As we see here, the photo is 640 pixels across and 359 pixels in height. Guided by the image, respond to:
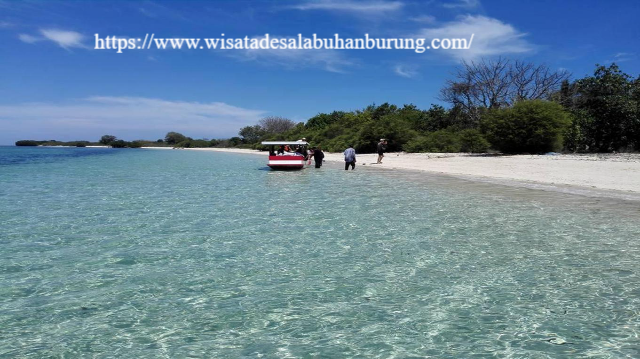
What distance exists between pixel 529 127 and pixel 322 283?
31.7 m

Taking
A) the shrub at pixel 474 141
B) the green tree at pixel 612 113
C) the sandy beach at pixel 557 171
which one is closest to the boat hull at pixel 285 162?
the sandy beach at pixel 557 171

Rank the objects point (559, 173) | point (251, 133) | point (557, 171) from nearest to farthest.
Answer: point (559, 173), point (557, 171), point (251, 133)

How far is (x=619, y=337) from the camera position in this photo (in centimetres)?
440

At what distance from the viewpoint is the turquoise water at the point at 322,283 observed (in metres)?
4.35

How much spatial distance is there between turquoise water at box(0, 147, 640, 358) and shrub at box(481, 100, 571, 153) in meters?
22.8

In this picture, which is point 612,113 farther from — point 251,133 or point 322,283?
point 251,133

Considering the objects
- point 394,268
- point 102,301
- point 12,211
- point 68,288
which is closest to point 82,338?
point 102,301

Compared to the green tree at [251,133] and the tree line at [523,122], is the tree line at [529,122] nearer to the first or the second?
the tree line at [523,122]

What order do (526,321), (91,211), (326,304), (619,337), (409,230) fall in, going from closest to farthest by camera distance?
(619,337), (526,321), (326,304), (409,230), (91,211)

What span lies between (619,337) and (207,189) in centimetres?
1634

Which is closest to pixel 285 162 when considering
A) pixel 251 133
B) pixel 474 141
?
pixel 474 141

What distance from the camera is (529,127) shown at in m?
33.0

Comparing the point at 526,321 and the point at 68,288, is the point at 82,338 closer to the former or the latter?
the point at 68,288

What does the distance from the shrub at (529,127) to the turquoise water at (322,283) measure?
2282 cm
